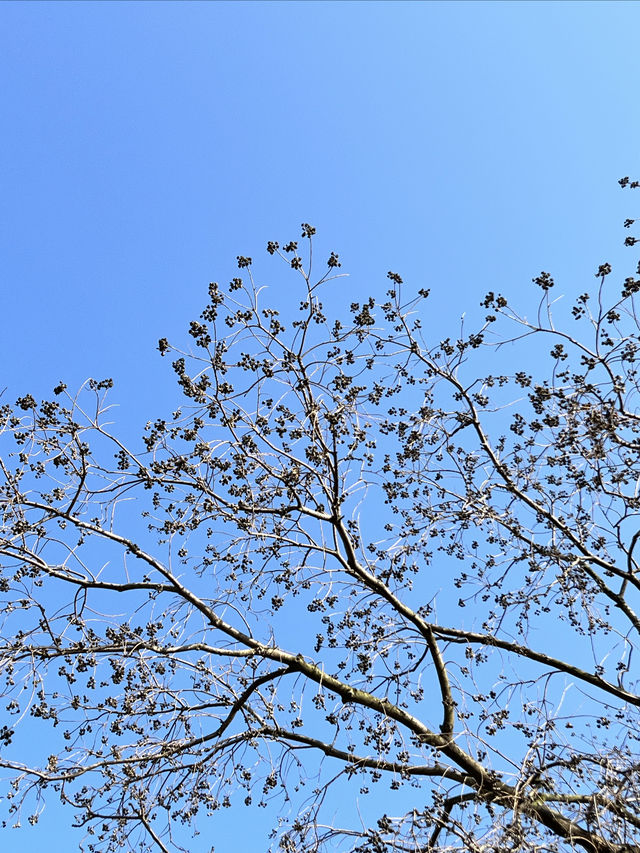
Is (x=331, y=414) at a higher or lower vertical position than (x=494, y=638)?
higher

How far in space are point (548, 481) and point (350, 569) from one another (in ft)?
6.17

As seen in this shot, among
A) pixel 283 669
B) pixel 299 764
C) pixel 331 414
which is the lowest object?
pixel 299 764

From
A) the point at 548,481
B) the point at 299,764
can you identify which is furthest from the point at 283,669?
the point at 548,481

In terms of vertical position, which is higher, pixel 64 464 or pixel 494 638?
pixel 64 464

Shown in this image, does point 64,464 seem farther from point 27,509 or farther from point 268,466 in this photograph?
point 268,466

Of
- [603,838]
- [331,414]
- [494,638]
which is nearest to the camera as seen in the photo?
[603,838]

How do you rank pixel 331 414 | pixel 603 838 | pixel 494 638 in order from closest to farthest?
pixel 603 838
pixel 331 414
pixel 494 638

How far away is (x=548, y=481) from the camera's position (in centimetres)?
636

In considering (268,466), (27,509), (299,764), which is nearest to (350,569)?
(268,466)

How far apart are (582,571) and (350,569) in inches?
79.2

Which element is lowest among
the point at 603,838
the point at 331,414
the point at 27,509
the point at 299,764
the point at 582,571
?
the point at 603,838

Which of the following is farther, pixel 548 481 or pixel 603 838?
pixel 548 481

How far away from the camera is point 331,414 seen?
6.20 m

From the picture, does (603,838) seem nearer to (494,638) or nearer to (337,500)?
(494,638)
